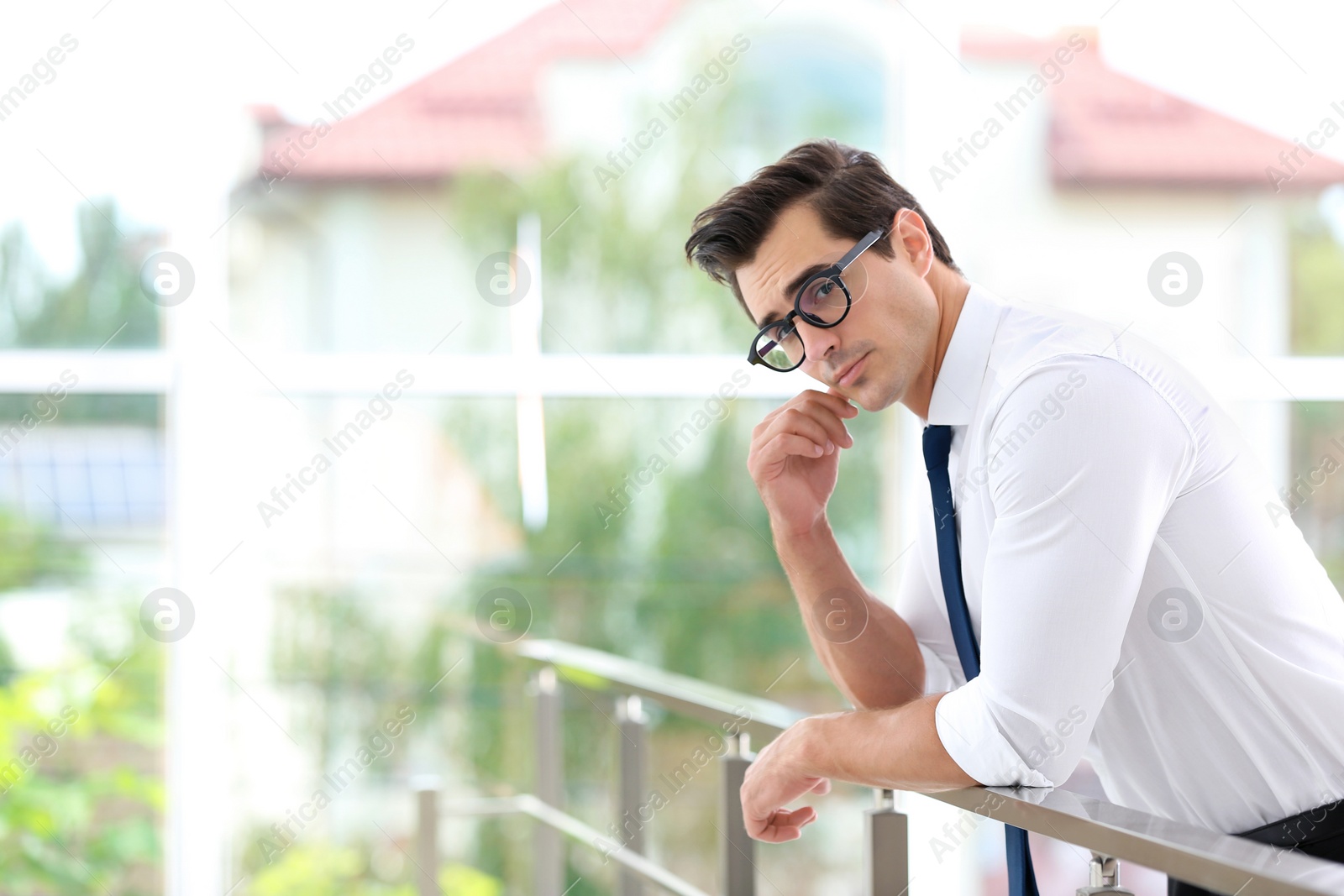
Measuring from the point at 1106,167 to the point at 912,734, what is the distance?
304cm

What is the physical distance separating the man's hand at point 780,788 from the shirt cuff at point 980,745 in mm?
210

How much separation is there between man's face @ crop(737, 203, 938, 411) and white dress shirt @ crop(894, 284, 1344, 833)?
144mm

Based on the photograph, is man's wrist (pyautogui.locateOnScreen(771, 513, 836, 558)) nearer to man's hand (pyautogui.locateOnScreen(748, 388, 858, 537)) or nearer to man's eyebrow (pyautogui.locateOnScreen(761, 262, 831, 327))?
man's hand (pyautogui.locateOnScreen(748, 388, 858, 537))

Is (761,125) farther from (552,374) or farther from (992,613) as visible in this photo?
(992,613)

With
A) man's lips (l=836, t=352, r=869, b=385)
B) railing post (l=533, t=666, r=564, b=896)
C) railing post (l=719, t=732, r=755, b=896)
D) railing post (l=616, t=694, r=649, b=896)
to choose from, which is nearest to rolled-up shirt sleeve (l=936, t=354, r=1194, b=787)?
man's lips (l=836, t=352, r=869, b=385)

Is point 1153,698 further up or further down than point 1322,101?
further down

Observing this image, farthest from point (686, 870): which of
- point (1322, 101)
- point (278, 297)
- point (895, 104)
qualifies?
point (1322, 101)

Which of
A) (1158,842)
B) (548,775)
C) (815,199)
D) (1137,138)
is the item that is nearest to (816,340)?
(815,199)

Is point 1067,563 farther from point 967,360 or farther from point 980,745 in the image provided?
point 967,360

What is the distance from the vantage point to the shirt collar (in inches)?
46.7

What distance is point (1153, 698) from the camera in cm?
104

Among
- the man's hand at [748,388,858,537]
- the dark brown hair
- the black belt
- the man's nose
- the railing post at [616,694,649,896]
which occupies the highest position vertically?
the dark brown hair

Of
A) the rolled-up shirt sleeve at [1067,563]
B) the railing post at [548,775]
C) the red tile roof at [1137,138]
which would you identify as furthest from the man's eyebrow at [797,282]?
the red tile roof at [1137,138]

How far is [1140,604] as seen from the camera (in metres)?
1.03
